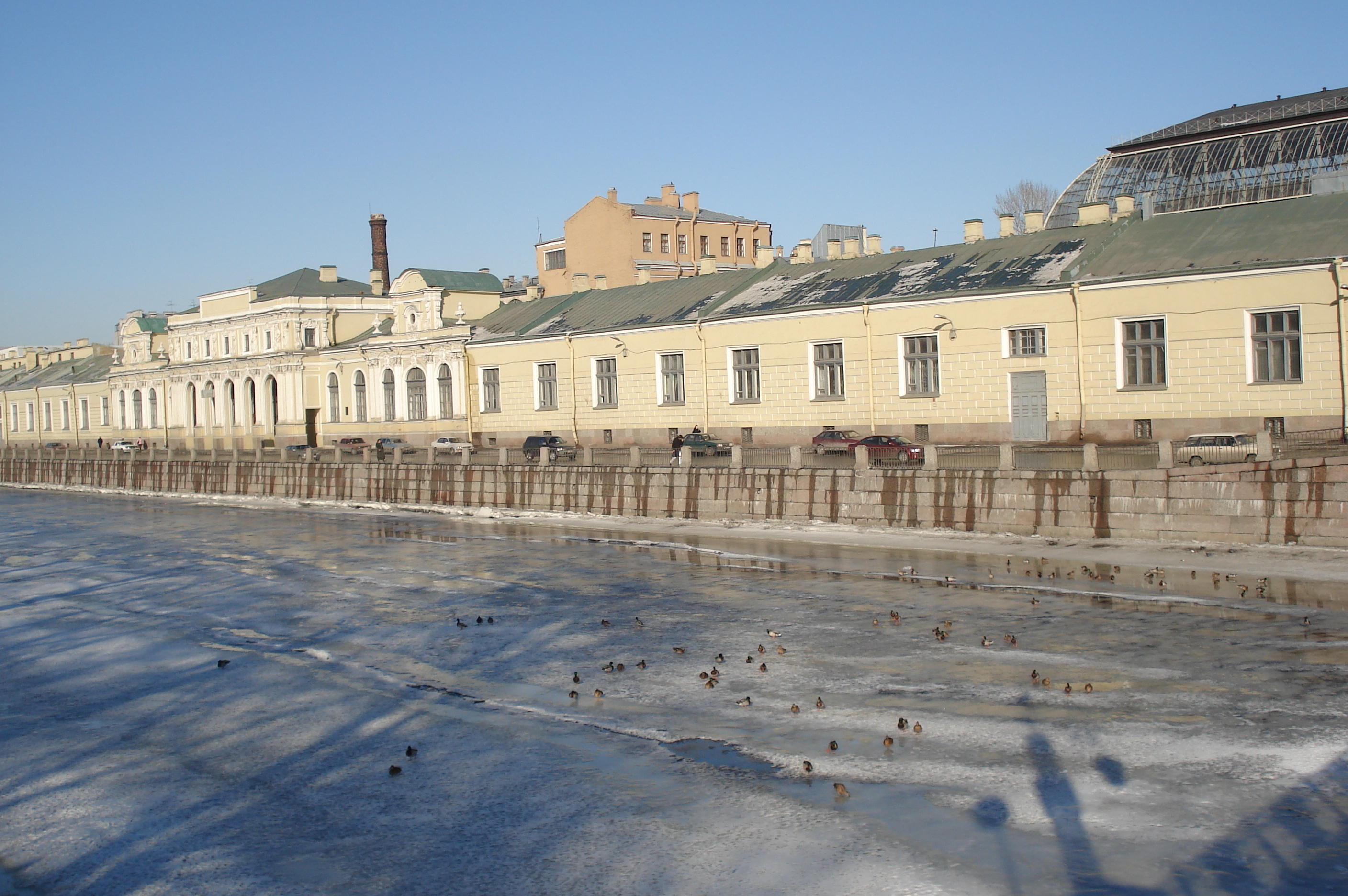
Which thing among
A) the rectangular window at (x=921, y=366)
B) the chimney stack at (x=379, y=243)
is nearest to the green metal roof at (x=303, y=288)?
the chimney stack at (x=379, y=243)

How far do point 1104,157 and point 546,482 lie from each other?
30.4 m

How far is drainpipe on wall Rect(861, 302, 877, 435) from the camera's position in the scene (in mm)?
45719

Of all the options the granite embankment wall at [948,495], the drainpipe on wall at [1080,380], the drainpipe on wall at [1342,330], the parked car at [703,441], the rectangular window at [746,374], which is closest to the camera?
the granite embankment wall at [948,495]

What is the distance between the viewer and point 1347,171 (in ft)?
143

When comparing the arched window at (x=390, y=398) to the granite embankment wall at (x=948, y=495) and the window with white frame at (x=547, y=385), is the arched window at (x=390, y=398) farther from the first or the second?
the granite embankment wall at (x=948, y=495)

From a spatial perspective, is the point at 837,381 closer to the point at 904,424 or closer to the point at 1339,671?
the point at 904,424

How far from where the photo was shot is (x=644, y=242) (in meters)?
88.6

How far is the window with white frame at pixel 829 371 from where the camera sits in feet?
155

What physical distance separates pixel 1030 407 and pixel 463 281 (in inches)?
1711

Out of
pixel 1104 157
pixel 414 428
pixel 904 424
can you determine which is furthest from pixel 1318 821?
pixel 414 428

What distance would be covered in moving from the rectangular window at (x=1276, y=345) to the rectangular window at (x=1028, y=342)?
22.3 feet

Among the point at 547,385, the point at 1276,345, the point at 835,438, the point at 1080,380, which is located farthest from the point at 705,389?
the point at 1276,345

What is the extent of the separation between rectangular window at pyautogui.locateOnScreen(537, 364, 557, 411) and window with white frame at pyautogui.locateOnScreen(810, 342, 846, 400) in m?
15.4

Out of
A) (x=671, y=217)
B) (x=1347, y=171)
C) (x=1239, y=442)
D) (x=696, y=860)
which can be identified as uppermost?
(x=671, y=217)
